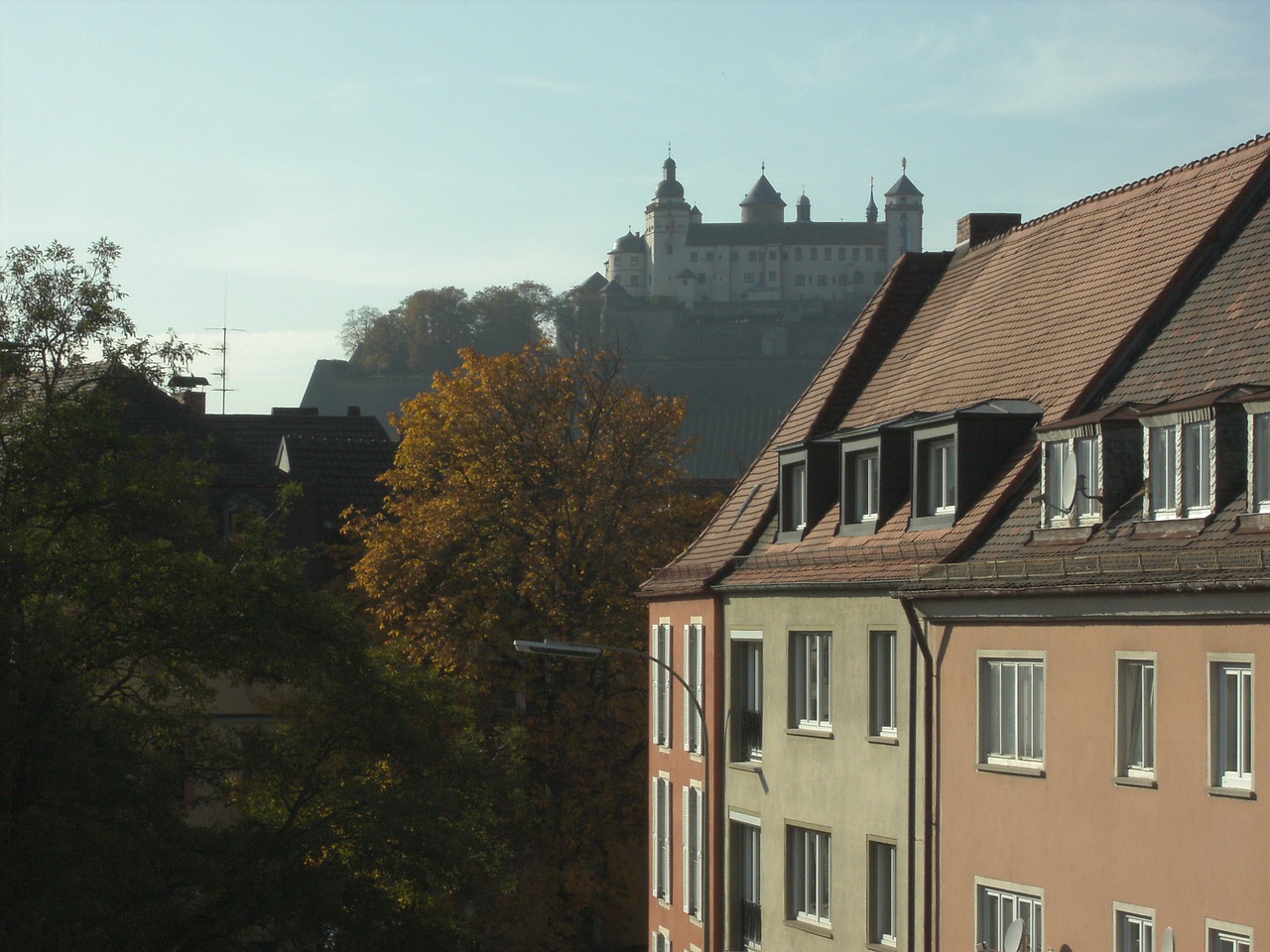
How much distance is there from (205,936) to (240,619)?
3767mm

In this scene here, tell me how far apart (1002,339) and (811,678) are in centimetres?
468

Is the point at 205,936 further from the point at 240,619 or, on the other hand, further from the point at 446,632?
the point at 446,632

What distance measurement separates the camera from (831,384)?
2669 cm

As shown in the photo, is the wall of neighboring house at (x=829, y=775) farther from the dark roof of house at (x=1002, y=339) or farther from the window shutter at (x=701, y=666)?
the window shutter at (x=701, y=666)

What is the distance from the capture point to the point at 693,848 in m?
28.7

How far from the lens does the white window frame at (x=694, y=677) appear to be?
2809 centimetres

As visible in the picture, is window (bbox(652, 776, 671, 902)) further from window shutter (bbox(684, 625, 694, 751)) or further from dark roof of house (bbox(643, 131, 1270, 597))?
dark roof of house (bbox(643, 131, 1270, 597))

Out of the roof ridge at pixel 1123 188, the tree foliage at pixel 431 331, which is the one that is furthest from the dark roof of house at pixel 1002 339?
the tree foliage at pixel 431 331

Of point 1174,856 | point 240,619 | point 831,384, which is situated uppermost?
point 831,384

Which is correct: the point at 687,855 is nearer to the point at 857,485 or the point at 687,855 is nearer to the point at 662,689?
the point at 662,689

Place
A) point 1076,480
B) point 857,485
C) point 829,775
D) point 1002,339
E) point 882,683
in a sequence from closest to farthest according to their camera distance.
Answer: point 1076,480, point 882,683, point 829,775, point 1002,339, point 857,485

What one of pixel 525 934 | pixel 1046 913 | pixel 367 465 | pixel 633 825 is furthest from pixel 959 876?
pixel 367 465

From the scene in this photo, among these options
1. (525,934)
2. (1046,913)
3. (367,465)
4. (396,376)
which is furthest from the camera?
(396,376)

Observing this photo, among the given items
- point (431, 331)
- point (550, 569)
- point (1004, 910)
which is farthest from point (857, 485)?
point (431, 331)
